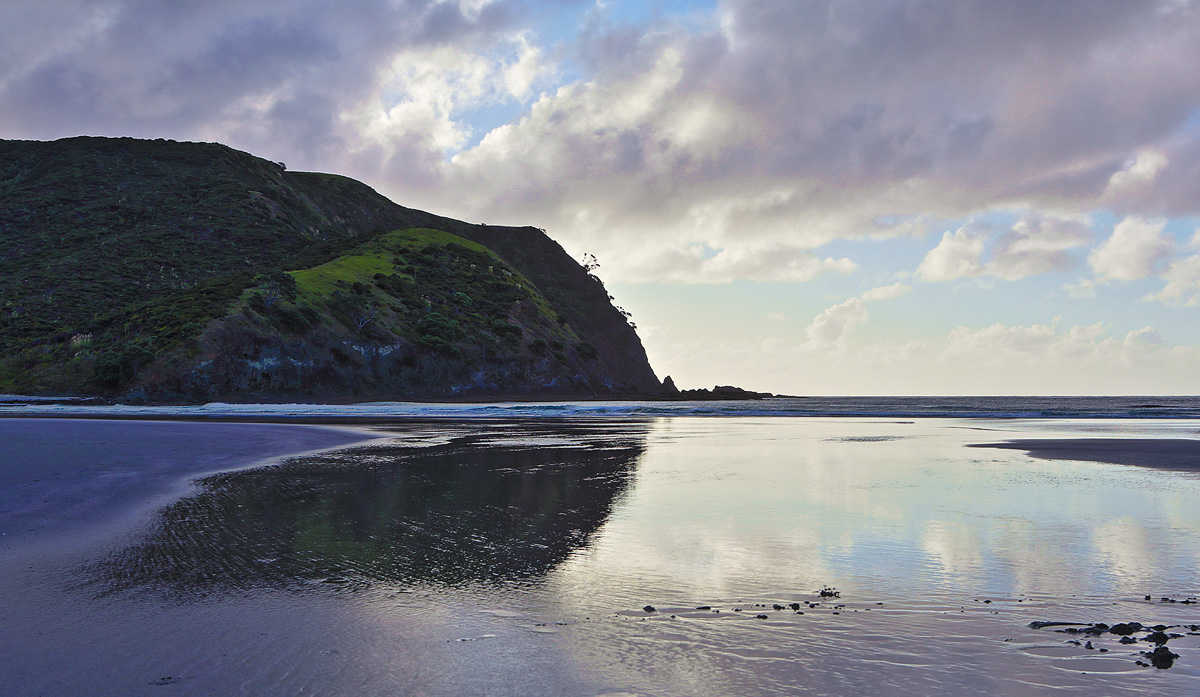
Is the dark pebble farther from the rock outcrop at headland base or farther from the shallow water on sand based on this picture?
the rock outcrop at headland base

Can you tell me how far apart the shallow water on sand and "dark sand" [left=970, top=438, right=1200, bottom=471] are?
251 inches

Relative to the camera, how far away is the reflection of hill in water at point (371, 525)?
6.74 metres

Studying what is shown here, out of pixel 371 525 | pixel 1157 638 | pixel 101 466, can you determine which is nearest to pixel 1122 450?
pixel 1157 638

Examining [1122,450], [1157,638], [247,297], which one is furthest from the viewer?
[247,297]

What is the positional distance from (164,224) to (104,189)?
21266 mm

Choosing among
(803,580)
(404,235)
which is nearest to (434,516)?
(803,580)

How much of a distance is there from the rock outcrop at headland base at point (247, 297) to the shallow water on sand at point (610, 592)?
5915 cm

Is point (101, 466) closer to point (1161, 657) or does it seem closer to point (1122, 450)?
point (1161, 657)

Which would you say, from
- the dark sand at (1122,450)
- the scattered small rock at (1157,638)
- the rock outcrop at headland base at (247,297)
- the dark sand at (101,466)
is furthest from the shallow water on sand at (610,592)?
the rock outcrop at headland base at (247,297)

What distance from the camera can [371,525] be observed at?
9.03 metres

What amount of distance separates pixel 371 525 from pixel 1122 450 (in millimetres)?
23072

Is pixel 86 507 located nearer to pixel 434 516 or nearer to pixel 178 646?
pixel 434 516

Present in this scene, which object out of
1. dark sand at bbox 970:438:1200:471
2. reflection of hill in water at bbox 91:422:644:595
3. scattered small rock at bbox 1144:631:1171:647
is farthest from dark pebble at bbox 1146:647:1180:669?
dark sand at bbox 970:438:1200:471

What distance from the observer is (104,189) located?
118000 millimetres
